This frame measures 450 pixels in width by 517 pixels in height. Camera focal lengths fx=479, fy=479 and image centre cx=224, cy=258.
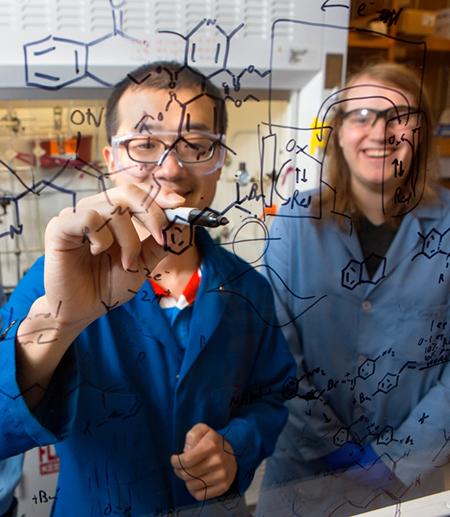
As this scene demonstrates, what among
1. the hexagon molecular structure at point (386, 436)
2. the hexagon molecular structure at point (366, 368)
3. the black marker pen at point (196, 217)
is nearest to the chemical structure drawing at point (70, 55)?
the black marker pen at point (196, 217)

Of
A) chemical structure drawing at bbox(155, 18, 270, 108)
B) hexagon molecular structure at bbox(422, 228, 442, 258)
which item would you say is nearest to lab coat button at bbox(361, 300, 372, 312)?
hexagon molecular structure at bbox(422, 228, 442, 258)

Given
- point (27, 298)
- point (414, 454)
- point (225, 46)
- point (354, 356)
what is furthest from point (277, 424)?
point (225, 46)

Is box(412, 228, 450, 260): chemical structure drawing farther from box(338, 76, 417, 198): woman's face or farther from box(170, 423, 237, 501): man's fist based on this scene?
box(170, 423, 237, 501): man's fist

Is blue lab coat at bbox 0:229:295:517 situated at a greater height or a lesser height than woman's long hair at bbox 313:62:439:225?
lesser

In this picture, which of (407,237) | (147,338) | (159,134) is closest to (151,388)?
(147,338)

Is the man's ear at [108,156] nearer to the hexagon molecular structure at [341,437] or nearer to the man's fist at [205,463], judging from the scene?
the man's fist at [205,463]

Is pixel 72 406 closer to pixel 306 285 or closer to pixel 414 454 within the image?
pixel 306 285

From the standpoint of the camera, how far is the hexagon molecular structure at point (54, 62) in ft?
1.44

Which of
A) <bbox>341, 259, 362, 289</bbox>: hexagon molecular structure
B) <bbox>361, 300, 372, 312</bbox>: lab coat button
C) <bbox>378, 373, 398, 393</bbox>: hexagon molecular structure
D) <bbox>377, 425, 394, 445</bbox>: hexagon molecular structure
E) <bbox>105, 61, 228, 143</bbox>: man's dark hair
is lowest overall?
<bbox>377, 425, 394, 445</bbox>: hexagon molecular structure

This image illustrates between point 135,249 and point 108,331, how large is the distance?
11 cm

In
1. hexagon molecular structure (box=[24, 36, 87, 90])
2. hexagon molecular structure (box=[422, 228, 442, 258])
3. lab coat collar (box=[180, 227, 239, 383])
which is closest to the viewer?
hexagon molecular structure (box=[24, 36, 87, 90])

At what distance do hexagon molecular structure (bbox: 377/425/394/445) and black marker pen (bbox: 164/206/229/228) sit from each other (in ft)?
1.35

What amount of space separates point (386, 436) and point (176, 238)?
0.45 metres

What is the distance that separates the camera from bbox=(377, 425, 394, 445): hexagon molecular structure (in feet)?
2.31
